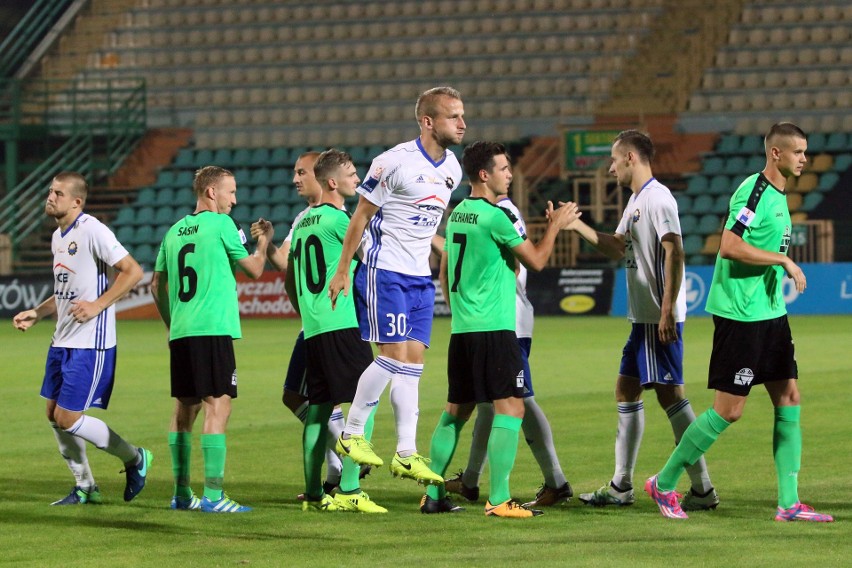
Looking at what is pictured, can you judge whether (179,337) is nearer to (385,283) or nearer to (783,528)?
(385,283)

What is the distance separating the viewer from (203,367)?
8.07m

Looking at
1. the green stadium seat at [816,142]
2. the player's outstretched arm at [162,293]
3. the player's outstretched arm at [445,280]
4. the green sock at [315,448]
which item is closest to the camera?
the player's outstretched arm at [445,280]

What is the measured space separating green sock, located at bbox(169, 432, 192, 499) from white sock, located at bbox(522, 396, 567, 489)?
194 centimetres

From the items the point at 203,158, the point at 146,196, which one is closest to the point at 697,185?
the point at 203,158

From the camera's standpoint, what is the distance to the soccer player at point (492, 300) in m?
7.61

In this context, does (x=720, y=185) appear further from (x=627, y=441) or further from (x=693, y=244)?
(x=627, y=441)

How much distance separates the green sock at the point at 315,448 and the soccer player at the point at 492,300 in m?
0.67

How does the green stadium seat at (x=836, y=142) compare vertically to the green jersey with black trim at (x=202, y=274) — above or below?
above

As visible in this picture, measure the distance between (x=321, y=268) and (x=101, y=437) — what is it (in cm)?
162

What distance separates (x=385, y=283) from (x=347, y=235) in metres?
0.33

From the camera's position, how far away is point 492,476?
7.65 metres

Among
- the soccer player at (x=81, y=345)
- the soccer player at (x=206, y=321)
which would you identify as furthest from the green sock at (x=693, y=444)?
the soccer player at (x=81, y=345)

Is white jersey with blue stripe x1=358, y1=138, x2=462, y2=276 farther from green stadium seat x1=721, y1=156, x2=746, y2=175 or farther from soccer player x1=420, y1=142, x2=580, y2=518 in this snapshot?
green stadium seat x1=721, y1=156, x2=746, y2=175

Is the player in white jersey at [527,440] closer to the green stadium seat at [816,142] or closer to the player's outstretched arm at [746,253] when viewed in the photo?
the player's outstretched arm at [746,253]
